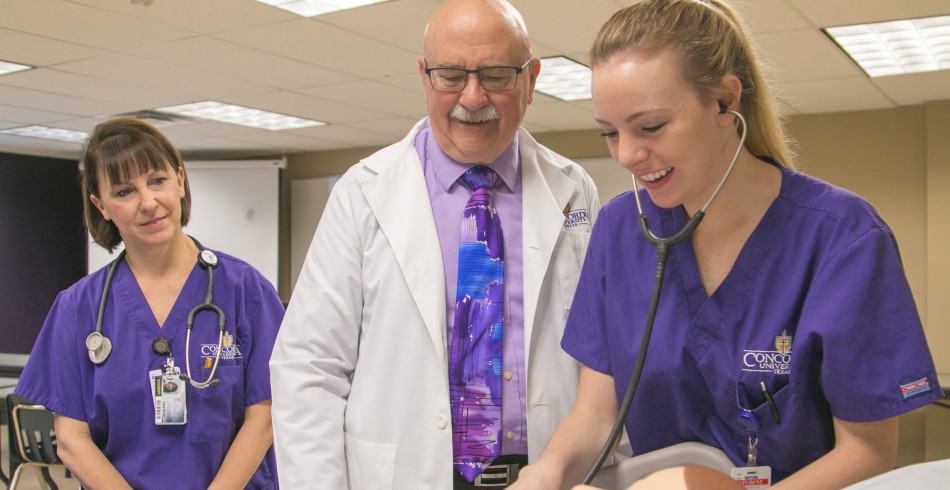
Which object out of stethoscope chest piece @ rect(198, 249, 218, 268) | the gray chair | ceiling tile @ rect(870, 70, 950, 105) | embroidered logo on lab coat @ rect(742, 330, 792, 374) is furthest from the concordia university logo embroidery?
ceiling tile @ rect(870, 70, 950, 105)

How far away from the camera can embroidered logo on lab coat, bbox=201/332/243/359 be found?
1.84 metres

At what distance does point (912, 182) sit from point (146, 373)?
5.66 m

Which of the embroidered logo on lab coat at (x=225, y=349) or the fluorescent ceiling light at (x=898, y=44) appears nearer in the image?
the embroidered logo on lab coat at (x=225, y=349)

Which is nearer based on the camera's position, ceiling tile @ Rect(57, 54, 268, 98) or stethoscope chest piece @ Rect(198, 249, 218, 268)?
stethoscope chest piece @ Rect(198, 249, 218, 268)

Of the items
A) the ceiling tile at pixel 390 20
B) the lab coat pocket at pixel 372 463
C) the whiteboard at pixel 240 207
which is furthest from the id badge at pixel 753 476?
the whiteboard at pixel 240 207

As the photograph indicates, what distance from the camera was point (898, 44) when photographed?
432cm

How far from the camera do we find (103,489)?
1.71 meters

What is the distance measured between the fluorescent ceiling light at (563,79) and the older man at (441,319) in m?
3.28

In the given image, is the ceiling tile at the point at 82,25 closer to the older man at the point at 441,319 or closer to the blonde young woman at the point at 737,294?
the older man at the point at 441,319

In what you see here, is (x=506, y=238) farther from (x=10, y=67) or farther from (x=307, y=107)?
(x=307, y=107)

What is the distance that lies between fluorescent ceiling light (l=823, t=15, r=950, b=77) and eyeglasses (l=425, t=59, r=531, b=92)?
312 centimetres

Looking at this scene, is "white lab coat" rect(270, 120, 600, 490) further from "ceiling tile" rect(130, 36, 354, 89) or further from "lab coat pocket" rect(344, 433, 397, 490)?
"ceiling tile" rect(130, 36, 354, 89)

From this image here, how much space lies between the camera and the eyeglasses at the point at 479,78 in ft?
4.59

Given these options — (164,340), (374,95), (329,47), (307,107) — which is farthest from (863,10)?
(307,107)
